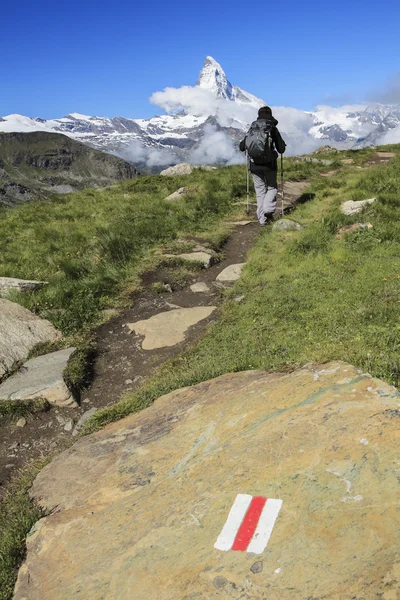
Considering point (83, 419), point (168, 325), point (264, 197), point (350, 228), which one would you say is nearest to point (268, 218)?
point (264, 197)

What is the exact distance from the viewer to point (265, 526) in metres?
3.50

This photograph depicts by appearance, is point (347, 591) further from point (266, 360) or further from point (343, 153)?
point (343, 153)

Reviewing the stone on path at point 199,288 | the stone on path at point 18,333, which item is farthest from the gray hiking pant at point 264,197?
the stone on path at point 18,333

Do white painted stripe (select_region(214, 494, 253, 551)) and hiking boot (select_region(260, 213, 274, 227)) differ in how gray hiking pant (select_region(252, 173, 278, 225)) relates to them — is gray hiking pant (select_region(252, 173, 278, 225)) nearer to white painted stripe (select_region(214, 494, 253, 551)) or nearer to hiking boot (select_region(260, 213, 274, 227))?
Answer: hiking boot (select_region(260, 213, 274, 227))

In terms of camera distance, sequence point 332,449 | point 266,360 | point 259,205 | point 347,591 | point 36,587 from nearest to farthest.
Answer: point 347,591, point 36,587, point 332,449, point 266,360, point 259,205

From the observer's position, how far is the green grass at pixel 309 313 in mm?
6059

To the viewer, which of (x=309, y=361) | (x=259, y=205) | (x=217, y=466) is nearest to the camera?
(x=217, y=466)

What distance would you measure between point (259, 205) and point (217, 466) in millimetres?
11834

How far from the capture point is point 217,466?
4.36m

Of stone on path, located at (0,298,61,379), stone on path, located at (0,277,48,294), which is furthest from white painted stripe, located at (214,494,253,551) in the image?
stone on path, located at (0,277,48,294)

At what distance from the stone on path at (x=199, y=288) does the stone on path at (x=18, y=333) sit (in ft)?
11.4

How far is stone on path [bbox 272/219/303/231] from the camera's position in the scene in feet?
44.0

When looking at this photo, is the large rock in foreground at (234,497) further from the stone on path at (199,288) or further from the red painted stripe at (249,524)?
the stone on path at (199,288)

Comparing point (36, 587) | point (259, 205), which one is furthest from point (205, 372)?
point (259, 205)
